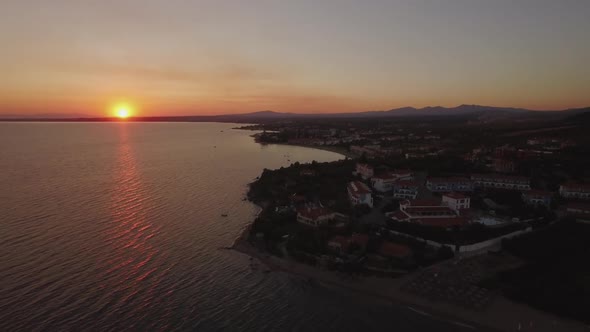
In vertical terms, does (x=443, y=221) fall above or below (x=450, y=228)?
above

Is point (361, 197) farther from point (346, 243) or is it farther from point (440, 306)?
point (440, 306)

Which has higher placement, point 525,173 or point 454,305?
point 525,173

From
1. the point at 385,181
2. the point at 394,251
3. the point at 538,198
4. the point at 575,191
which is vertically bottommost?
the point at 394,251

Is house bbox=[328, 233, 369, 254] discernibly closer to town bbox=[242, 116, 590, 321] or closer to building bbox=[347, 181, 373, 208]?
town bbox=[242, 116, 590, 321]

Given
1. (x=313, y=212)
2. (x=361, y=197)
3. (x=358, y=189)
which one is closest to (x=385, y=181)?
(x=358, y=189)

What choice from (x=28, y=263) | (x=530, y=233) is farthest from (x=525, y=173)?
(x=28, y=263)

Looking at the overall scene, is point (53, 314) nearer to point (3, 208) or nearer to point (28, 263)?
point (28, 263)
